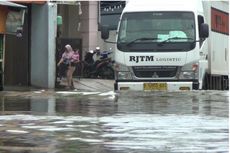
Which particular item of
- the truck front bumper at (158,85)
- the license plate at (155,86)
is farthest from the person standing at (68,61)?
the license plate at (155,86)

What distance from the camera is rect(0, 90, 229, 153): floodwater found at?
6734 millimetres

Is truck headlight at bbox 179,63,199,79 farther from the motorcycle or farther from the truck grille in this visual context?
the motorcycle

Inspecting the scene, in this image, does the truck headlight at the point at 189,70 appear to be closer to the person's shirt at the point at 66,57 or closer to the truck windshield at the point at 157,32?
the truck windshield at the point at 157,32

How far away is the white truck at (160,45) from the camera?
1697cm

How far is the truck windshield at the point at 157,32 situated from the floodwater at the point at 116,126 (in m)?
3.30

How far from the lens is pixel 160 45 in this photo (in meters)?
16.9

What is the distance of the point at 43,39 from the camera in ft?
75.7

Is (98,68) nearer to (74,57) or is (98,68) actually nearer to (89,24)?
(89,24)

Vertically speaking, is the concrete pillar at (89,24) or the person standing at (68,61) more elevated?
the concrete pillar at (89,24)

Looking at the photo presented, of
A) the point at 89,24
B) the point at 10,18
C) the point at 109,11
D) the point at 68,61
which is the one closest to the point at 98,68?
the point at 89,24

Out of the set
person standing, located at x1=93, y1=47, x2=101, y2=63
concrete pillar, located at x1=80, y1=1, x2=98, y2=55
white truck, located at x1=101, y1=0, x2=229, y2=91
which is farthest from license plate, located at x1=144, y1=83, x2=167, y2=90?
concrete pillar, located at x1=80, y1=1, x2=98, y2=55

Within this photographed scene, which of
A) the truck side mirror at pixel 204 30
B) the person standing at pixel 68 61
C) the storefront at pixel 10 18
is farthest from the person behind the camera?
the person standing at pixel 68 61

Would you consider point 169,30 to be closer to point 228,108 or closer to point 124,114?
point 228,108

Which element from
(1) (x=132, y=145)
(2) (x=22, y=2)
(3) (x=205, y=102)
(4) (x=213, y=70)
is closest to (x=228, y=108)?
(3) (x=205, y=102)
